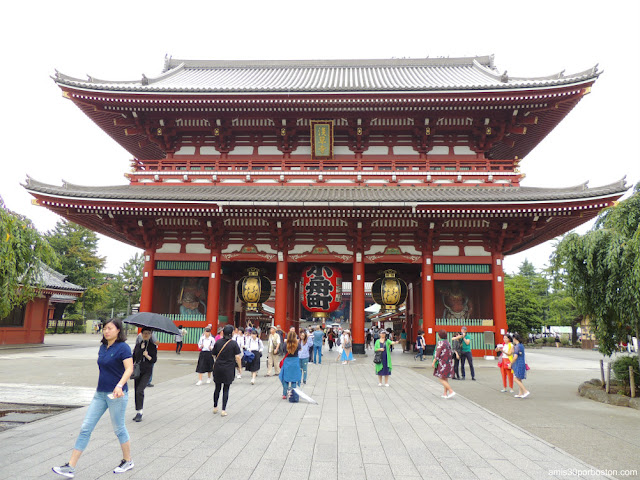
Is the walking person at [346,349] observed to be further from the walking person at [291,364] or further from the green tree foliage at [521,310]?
the green tree foliage at [521,310]

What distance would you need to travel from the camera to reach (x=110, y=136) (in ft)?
71.6

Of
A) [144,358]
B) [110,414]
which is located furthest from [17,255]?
[110,414]

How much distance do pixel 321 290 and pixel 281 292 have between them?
1958 millimetres

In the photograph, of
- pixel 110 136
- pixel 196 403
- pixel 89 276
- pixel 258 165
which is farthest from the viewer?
pixel 89 276

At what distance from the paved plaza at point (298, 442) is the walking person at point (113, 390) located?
15.5 inches

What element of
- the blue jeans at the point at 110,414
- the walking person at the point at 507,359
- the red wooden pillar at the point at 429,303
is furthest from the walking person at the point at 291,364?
the red wooden pillar at the point at 429,303

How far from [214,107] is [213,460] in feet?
55.6

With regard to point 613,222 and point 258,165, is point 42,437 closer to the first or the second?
point 613,222

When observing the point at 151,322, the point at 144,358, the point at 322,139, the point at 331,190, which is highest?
the point at 322,139

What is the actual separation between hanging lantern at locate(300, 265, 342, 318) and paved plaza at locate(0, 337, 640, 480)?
9.14 metres

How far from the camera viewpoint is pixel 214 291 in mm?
18812

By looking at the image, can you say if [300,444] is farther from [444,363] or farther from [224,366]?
[444,363]

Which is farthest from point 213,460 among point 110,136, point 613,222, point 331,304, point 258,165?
point 110,136

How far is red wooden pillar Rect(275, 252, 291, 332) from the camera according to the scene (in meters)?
18.7
